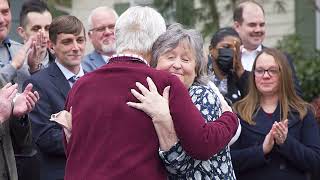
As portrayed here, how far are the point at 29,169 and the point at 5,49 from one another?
1372 millimetres

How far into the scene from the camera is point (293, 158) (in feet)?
20.0

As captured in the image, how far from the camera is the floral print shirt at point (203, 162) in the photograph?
4.23 metres

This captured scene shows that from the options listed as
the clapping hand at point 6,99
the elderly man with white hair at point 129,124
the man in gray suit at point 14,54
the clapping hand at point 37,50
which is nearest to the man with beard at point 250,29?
the clapping hand at point 37,50

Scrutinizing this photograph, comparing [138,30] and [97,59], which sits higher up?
[138,30]

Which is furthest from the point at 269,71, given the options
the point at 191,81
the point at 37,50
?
the point at 191,81

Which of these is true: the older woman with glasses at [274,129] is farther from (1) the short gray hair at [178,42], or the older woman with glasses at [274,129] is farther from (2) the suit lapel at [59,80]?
(1) the short gray hair at [178,42]

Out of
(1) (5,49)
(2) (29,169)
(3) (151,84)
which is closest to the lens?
(3) (151,84)

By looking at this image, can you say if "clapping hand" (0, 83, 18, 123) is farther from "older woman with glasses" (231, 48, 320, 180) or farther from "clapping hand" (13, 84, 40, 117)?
"older woman with glasses" (231, 48, 320, 180)

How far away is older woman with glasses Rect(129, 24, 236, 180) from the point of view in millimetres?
4305

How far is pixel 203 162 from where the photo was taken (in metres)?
4.34

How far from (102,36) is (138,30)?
3.19 metres

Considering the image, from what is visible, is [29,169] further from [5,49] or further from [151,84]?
[151,84]

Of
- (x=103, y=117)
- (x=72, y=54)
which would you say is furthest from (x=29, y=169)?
(x=103, y=117)

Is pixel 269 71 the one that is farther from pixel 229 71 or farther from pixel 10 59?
pixel 10 59
